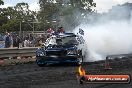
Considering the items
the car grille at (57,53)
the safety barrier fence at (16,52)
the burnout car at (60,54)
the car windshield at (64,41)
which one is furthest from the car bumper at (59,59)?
the safety barrier fence at (16,52)

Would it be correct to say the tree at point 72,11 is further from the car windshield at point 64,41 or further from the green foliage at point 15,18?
the car windshield at point 64,41

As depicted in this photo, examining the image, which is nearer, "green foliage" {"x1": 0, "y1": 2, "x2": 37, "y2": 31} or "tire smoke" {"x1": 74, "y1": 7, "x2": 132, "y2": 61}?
"tire smoke" {"x1": 74, "y1": 7, "x2": 132, "y2": 61}

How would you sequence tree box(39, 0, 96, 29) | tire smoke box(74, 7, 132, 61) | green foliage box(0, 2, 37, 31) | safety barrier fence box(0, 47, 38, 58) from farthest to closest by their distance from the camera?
green foliage box(0, 2, 37, 31) → tree box(39, 0, 96, 29) → tire smoke box(74, 7, 132, 61) → safety barrier fence box(0, 47, 38, 58)

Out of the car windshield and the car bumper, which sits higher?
the car windshield

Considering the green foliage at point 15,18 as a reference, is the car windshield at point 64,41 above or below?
below

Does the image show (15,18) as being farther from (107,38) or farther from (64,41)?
(64,41)

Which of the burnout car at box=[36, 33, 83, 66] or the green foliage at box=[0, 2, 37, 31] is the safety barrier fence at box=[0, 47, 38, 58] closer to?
the burnout car at box=[36, 33, 83, 66]

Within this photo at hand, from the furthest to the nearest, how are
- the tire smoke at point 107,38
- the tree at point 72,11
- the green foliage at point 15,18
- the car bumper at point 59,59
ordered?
the green foliage at point 15,18, the tree at point 72,11, the tire smoke at point 107,38, the car bumper at point 59,59

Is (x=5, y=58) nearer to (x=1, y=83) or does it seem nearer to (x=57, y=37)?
(x=57, y=37)

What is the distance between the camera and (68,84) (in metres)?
10.5

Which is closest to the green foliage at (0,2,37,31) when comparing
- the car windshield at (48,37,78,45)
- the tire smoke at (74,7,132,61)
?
the tire smoke at (74,7,132,61)

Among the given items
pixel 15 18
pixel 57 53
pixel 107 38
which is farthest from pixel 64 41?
pixel 15 18

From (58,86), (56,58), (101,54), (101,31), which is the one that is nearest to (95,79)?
(58,86)

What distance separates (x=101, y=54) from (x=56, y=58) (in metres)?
5.33
